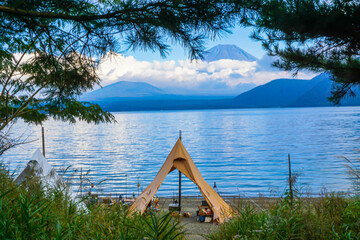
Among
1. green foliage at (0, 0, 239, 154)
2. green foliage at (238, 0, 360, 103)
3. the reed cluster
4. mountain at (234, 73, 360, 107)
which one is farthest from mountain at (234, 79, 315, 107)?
green foliage at (0, 0, 239, 154)

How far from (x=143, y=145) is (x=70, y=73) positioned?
115ft

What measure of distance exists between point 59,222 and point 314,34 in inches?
173

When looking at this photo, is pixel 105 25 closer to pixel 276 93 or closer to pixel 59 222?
pixel 59 222

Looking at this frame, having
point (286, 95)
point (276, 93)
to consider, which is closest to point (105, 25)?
point (286, 95)

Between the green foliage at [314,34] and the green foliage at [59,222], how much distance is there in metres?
2.17

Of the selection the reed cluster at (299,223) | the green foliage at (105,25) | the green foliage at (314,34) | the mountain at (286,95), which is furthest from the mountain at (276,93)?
the green foliage at (105,25)

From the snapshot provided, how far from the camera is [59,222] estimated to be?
302cm

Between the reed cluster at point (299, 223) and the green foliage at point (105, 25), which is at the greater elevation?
the green foliage at point (105, 25)

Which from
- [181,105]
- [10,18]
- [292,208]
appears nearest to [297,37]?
[292,208]

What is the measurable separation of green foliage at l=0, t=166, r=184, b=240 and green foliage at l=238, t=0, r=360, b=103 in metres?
2.17

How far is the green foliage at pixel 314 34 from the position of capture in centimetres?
423

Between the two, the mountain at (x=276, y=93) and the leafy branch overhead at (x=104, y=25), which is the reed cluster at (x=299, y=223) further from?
the mountain at (x=276, y=93)

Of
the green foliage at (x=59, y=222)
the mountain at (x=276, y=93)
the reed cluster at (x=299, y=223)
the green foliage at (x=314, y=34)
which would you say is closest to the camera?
the green foliage at (x=59, y=222)

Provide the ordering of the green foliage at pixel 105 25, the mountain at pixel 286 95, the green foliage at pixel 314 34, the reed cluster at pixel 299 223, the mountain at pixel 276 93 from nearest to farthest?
the green foliage at pixel 105 25
the reed cluster at pixel 299 223
the green foliage at pixel 314 34
the mountain at pixel 286 95
the mountain at pixel 276 93
